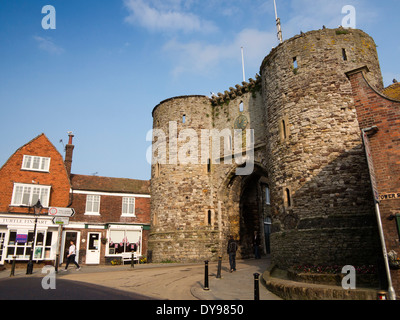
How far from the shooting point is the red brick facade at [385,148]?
24.8ft

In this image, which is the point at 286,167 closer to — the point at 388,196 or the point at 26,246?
the point at 388,196

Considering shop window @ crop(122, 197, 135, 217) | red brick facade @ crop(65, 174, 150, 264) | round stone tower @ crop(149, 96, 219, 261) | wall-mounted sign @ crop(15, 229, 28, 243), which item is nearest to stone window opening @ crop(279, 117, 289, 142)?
round stone tower @ crop(149, 96, 219, 261)

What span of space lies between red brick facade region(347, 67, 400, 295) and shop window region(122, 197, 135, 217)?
20.3 m

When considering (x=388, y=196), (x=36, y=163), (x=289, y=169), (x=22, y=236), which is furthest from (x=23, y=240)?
(x=388, y=196)

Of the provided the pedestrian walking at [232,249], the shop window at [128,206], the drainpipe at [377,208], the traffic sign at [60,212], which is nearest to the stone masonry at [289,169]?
the pedestrian walking at [232,249]

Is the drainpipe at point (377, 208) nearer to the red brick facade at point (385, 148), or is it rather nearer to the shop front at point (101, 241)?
the red brick facade at point (385, 148)

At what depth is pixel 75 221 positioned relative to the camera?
2311 cm

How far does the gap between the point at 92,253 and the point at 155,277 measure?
12010 mm

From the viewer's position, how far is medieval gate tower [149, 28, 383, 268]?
12.4 m

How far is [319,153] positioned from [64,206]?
18.4 meters

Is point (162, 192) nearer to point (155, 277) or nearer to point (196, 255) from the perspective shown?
point (196, 255)

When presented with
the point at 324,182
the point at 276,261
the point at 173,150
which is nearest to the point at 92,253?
the point at 173,150

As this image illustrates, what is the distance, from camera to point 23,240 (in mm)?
20781

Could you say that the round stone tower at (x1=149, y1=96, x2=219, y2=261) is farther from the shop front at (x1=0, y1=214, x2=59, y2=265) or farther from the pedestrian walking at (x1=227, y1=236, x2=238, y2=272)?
the shop front at (x1=0, y1=214, x2=59, y2=265)
